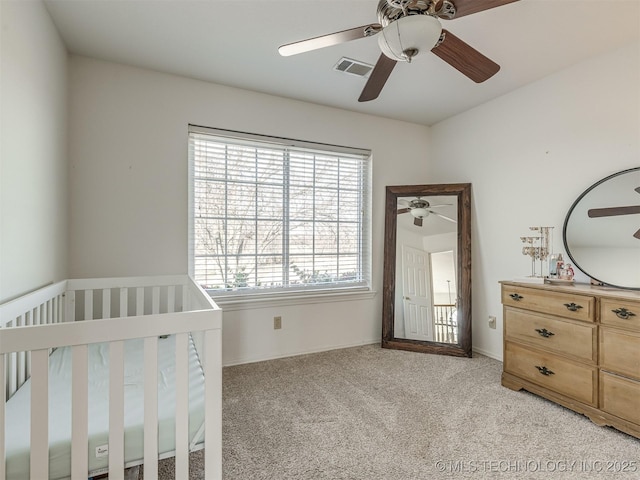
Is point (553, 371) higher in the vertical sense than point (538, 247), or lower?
lower

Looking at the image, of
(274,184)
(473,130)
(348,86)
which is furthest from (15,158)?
(473,130)

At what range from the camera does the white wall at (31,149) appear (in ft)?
4.71

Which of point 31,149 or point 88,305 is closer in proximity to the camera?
point 31,149

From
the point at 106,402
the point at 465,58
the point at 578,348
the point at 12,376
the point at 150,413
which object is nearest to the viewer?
the point at 150,413

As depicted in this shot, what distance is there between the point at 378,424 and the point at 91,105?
2.93 meters

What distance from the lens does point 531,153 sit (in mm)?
2736

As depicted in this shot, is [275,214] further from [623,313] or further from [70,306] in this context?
[623,313]

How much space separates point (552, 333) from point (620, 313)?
16.4 inches

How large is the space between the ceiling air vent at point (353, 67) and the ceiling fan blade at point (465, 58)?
2.77 feet

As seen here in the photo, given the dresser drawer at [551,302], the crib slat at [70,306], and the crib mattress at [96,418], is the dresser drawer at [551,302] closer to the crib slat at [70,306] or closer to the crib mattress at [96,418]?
the crib mattress at [96,418]

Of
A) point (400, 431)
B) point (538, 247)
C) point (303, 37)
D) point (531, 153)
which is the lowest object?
point (400, 431)

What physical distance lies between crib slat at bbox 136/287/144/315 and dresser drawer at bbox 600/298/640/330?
2943 millimetres

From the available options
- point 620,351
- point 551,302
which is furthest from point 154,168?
point 620,351

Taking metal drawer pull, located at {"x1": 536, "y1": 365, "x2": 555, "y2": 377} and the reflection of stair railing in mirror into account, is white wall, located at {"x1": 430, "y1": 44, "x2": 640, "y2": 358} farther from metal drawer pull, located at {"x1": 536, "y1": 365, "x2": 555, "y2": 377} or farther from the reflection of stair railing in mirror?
metal drawer pull, located at {"x1": 536, "y1": 365, "x2": 555, "y2": 377}
